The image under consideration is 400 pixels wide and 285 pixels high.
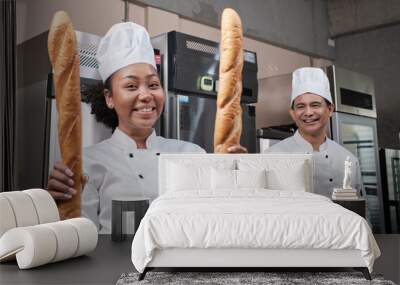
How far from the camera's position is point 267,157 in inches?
172

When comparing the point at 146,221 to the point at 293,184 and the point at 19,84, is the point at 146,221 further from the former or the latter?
the point at 19,84

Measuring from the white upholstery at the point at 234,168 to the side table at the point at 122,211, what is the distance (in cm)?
33

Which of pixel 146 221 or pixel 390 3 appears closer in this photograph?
pixel 146 221

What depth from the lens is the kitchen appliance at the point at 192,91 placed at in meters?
4.29

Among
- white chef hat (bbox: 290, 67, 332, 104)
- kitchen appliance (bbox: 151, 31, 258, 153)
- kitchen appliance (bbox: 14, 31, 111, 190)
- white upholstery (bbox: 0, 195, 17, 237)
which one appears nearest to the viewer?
white upholstery (bbox: 0, 195, 17, 237)

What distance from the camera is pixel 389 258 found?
135 inches

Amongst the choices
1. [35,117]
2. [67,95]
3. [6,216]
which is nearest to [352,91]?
[67,95]

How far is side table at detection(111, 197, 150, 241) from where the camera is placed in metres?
3.98

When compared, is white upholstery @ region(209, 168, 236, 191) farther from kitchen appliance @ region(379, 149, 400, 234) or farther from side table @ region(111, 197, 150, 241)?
kitchen appliance @ region(379, 149, 400, 234)

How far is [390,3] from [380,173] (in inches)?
69.6

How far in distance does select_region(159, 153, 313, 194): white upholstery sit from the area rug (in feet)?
3.87

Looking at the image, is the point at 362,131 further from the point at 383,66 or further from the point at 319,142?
the point at 383,66

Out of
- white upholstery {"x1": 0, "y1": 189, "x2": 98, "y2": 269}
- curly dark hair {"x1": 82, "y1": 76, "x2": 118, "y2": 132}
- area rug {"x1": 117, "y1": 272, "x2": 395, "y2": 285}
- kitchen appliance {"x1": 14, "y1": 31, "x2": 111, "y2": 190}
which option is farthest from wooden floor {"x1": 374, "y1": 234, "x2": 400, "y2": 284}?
kitchen appliance {"x1": 14, "y1": 31, "x2": 111, "y2": 190}

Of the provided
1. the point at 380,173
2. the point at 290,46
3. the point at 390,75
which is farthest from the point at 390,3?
the point at 380,173
